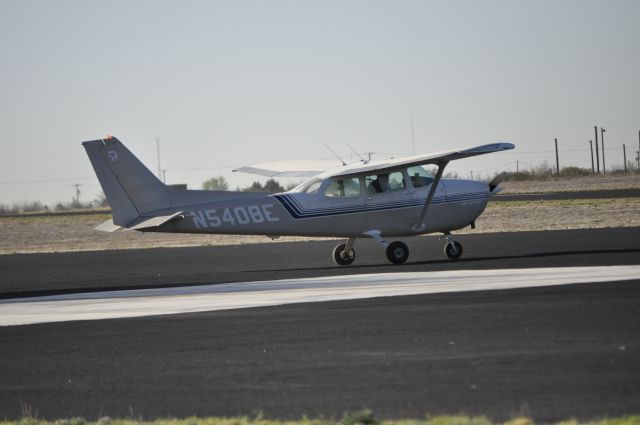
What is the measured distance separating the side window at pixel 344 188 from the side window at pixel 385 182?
0.92 ft

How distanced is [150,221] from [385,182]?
573 centimetres

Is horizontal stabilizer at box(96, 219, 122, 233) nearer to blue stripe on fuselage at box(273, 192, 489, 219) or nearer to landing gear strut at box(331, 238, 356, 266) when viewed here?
blue stripe on fuselage at box(273, 192, 489, 219)

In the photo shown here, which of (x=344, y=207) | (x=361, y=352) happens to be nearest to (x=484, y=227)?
(x=344, y=207)

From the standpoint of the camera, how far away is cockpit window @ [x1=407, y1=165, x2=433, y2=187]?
2623 cm

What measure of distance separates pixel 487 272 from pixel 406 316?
6.67 meters

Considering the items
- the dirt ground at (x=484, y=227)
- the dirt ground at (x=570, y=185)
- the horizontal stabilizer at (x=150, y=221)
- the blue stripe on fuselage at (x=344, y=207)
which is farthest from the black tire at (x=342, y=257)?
the dirt ground at (x=570, y=185)

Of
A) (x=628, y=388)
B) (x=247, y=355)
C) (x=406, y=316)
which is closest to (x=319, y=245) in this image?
(x=406, y=316)

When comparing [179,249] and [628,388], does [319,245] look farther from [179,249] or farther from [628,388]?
[628,388]

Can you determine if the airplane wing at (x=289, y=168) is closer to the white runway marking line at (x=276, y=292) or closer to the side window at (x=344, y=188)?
the side window at (x=344, y=188)

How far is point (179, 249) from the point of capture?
124 ft

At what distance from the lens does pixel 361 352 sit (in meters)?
12.1

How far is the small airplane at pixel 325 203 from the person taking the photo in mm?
24812

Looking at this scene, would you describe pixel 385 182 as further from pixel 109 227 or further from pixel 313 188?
pixel 109 227

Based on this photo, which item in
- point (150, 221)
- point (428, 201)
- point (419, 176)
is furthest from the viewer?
point (419, 176)
